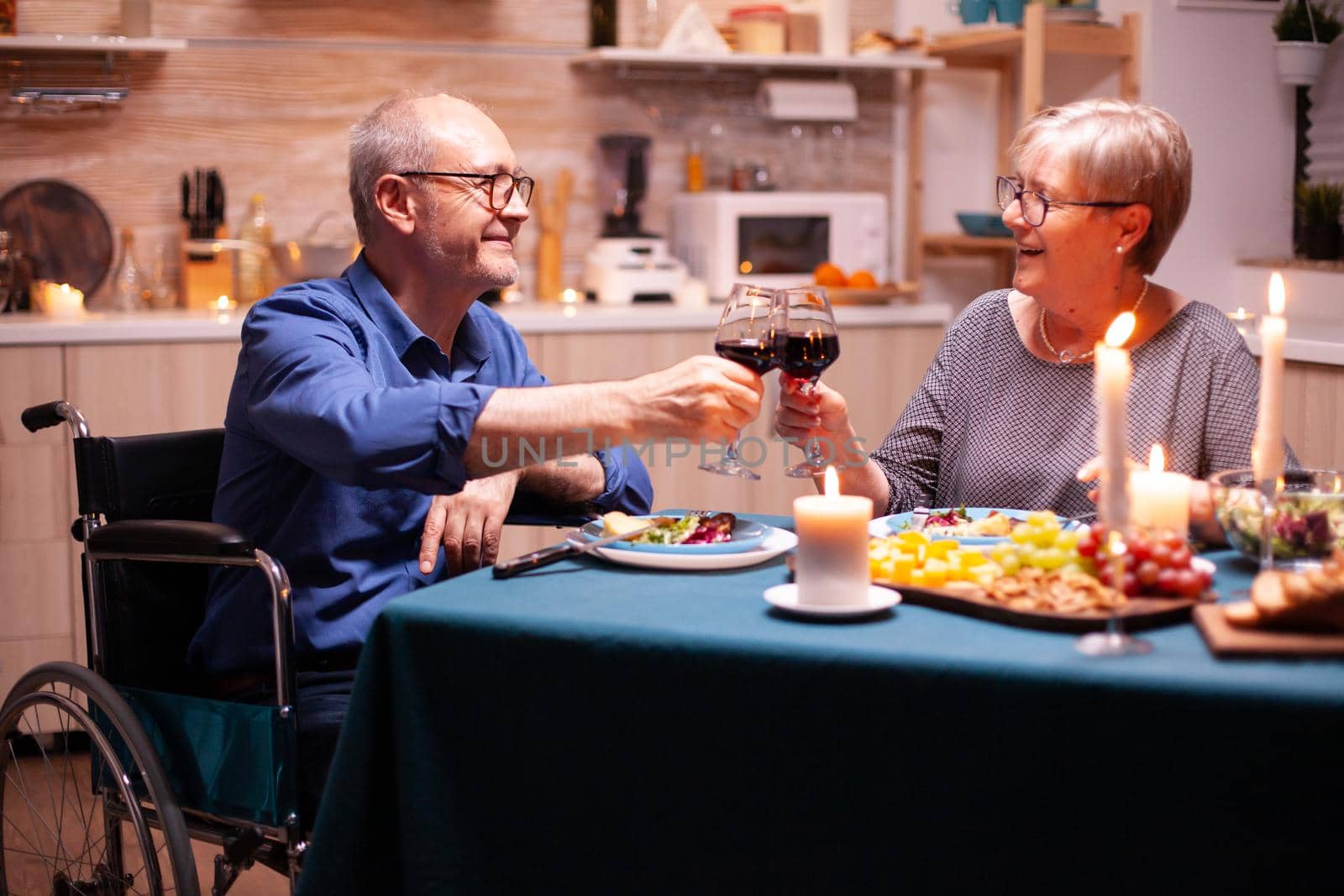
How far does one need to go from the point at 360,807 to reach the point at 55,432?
2.34m

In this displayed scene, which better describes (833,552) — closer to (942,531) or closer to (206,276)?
(942,531)

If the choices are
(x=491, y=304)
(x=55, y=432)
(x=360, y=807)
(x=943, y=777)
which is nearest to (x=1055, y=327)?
(x=943, y=777)

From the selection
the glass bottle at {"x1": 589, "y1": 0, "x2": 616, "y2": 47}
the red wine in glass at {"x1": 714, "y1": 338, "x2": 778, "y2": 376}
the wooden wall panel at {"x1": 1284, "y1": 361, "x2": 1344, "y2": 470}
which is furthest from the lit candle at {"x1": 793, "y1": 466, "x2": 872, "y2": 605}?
the glass bottle at {"x1": 589, "y1": 0, "x2": 616, "y2": 47}

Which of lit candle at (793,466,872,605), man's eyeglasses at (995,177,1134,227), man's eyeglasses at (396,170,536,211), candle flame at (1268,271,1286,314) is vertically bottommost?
lit candle at (793,466,872,605)

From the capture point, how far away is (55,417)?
6.22ft

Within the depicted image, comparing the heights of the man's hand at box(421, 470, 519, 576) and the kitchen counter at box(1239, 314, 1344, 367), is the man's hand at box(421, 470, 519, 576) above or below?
below

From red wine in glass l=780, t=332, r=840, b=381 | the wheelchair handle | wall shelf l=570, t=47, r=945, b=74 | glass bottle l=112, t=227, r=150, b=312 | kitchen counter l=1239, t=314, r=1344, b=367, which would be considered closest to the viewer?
red wine in glass l=780, t=332, r=840, b=381

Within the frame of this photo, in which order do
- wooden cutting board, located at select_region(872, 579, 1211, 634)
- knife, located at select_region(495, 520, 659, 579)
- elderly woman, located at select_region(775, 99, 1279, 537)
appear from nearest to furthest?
wooden cutting board, located at select_region(872, 579, 1211, 634), knife, located at select_region(495, 520, 659, 579), elderly woman, located at select_region(775, 99, 1279, 537)

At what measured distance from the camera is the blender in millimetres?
4031

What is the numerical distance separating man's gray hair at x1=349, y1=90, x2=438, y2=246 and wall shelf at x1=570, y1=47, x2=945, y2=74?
6.85 ft

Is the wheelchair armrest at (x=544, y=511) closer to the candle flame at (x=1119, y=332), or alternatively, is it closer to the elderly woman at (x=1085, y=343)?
the elderly woman at (x=1085, y=343)

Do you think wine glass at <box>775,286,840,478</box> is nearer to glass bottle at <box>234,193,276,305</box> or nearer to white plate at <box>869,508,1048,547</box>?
white plate at <box>869,508,1048,547</box>

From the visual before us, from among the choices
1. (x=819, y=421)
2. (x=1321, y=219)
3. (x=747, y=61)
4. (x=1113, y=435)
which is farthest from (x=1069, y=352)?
(x=747, y=61)

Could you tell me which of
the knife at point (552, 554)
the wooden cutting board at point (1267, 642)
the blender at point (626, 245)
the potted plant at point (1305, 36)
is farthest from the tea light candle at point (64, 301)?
the potted plant at point (1305, 36)
